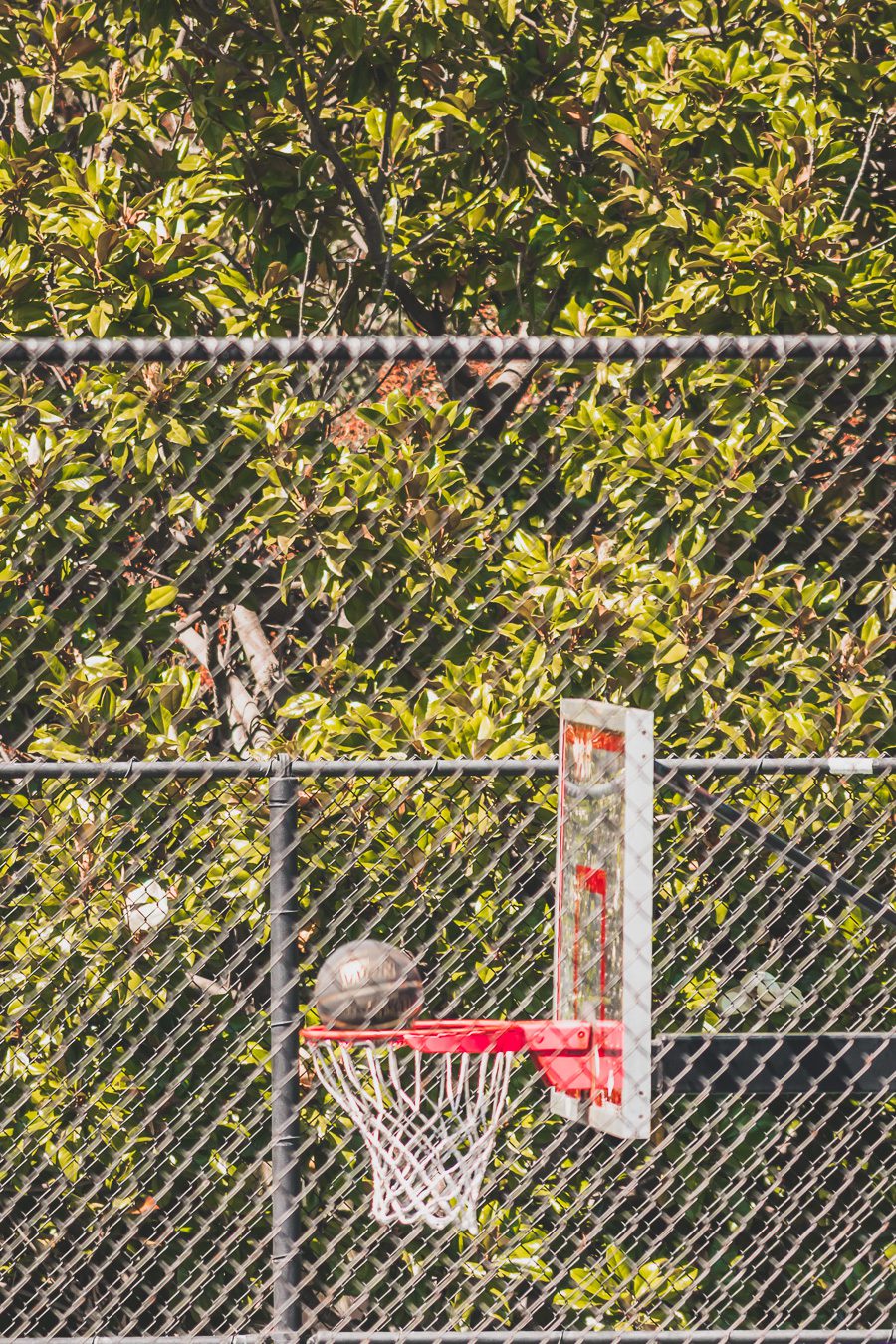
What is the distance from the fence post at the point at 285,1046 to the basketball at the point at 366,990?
71 millimetres

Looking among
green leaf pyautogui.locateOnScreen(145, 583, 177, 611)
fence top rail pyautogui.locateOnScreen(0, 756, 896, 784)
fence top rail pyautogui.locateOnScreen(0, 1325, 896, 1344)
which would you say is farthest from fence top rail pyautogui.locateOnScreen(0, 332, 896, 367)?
fence top rail pyautogui.locateOnScreen(0, 1325, 896, 1344)

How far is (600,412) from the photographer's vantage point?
3750 mm

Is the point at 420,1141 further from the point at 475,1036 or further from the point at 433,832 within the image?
the point at 433,832

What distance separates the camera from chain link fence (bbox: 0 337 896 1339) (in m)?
3.59

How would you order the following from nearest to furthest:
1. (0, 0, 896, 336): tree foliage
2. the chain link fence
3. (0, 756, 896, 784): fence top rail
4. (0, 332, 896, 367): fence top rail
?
(0, 332, 896, 367): fence top rail, (0, 756, 896, 784): fence top rail, the chain link fence, (0, 0, 896, 336): tree foliage

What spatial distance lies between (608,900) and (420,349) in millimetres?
1163

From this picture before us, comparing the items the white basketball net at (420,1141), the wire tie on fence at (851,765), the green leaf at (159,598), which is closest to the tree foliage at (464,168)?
the green leaf at (159,598)

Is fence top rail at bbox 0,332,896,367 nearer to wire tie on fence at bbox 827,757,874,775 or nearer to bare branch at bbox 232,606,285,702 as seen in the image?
wire tie on fence at bbox 827,757,874,775

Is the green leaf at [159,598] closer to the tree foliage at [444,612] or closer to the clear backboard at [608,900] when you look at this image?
the tree foliage at [444,612]

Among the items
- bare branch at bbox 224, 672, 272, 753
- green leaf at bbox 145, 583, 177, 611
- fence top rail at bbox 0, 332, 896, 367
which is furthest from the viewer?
A: bare branch at bbox 224, 672, 272, 753

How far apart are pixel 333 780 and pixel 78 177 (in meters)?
1.80

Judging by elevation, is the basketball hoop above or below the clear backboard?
below

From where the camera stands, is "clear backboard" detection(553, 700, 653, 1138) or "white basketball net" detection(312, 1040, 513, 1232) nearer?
"clear backboard" detection(553, 700, 653, 1138)

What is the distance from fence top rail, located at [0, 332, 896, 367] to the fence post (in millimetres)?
797
